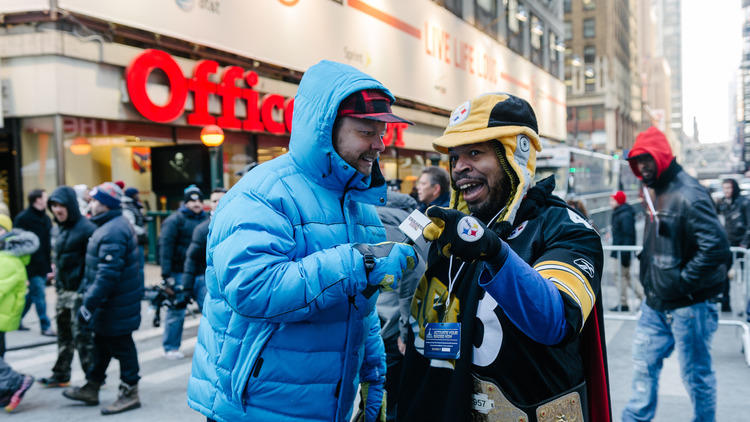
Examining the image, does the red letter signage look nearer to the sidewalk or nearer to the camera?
the sidewalk

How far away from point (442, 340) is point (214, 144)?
39.2 feet

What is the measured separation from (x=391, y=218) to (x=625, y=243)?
6559mm

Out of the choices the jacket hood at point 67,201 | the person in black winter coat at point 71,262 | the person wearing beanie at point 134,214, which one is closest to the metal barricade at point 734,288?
the person in black winter coat at point 71,262

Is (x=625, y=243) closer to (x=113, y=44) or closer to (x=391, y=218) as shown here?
(x=391, y=218)

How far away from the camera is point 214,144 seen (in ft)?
43.6

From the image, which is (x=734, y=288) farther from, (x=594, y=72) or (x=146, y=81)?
(x=594, y=72)

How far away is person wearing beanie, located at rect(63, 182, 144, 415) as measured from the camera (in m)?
5.43

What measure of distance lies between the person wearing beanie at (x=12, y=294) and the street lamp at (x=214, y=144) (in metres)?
7.42

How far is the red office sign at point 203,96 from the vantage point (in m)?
12.2

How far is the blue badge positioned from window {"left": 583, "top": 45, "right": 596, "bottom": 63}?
74213 millimetres

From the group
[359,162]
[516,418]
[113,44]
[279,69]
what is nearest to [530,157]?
[359,162]

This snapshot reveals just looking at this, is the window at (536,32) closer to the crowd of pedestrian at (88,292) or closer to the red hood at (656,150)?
the red hood at (656,150)

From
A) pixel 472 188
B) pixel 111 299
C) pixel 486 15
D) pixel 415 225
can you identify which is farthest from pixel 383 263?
pixel 486 15

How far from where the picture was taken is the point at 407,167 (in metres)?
23.9
